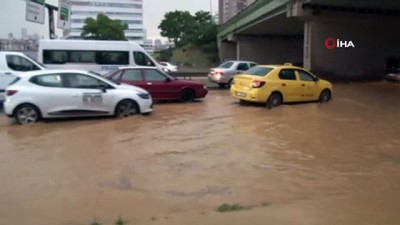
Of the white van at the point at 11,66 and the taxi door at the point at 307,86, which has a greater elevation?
the white van at the point at 11,66

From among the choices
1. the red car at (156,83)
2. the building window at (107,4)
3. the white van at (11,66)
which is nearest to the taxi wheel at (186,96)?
the red car at (156,83)

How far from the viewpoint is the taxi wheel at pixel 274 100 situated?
674 inches

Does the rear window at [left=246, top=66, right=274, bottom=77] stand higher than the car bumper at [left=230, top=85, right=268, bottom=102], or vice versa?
the rear window at [left=246, top=66, right=274, bottom=77]

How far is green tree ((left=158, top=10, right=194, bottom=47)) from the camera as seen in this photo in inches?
3815

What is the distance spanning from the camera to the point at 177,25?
3863 inches

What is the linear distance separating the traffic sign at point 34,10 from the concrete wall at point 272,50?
4091 centimetres

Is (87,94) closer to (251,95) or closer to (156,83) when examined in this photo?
(156,83)

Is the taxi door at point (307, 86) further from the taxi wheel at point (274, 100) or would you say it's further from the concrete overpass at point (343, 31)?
the concrete overpass at point (343, 31)

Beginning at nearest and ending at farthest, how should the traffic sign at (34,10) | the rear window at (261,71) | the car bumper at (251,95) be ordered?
the car bumper at (251,95) → the rear window at (261,71) → the traffic sign at (34,10)

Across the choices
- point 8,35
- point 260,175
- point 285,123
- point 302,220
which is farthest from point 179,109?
point 8,35

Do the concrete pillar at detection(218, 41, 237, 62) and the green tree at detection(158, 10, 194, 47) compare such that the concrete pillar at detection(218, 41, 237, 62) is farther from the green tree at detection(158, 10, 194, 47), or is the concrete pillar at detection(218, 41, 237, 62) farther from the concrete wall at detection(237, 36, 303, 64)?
the green tree at detection(158, 10, 194, 47)

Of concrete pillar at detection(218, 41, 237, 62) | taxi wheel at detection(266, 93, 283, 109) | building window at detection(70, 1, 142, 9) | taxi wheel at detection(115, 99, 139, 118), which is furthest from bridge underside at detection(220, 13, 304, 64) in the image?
building window at detection(70, 1, 142, 9)

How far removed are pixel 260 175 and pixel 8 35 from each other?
A: 142ft

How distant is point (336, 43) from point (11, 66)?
23.3 m
